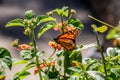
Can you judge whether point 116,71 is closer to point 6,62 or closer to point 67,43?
point 67,43

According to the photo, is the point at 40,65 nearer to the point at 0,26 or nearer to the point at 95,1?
the point at 0,26

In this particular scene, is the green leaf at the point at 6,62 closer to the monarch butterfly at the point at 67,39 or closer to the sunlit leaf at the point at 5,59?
the sunlit leaf at the point at 5,59

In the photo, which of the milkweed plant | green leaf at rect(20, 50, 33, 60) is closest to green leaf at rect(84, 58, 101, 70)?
the milkweed plant

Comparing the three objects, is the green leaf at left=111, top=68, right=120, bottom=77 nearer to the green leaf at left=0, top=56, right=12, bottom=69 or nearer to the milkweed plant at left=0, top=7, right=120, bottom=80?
the milkweed plant at left=0, top=7, right=120, bottom=80

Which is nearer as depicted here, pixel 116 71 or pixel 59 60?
pixel 116 71

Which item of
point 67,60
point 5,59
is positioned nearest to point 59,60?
point 67,60

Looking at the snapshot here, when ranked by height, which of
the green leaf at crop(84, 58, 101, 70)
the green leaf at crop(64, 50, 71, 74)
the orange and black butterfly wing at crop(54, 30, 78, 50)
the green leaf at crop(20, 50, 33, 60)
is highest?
the orange and black butterfly wing at crop(54, 30, 78, 50)

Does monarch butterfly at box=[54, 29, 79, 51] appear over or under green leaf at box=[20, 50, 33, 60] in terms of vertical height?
over

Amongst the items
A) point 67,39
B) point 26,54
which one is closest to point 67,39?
point 67,39

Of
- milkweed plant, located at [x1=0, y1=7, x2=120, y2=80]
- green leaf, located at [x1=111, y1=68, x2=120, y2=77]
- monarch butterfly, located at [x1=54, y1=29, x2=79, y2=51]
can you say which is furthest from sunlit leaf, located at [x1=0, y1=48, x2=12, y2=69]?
green leaf, located at [x1=111, y1=68, x2=120, y2=77]

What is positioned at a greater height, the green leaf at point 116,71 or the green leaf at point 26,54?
the green leaf at point 26,54

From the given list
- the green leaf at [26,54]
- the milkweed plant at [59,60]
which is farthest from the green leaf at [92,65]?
the green leaf at [26,54]
